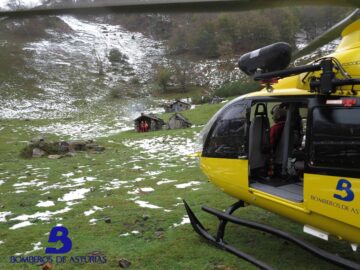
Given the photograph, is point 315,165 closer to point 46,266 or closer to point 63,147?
point 46,266

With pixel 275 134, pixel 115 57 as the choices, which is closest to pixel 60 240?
pixel 275 134

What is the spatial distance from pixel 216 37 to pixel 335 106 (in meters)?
78.9

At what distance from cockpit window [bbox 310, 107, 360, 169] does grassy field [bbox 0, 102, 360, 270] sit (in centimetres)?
175

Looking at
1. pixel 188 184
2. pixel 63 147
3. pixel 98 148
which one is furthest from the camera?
pixel 98 148

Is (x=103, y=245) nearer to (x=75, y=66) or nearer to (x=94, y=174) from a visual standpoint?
(x=94, y=174)

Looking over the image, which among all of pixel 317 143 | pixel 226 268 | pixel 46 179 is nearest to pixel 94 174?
pixel 46 179

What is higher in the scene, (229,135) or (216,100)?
(229,135)

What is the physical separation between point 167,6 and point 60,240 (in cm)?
521

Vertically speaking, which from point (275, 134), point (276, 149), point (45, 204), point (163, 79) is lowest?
point (45, 204)

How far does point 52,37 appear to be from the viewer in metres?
91.6

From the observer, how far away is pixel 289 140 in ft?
19.7

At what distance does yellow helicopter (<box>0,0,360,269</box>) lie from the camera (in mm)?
3744

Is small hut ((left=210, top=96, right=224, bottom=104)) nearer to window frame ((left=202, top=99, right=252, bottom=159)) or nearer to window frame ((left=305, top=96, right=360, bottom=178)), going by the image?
window frame ((left=202, top=99, right=252, bottom=159))

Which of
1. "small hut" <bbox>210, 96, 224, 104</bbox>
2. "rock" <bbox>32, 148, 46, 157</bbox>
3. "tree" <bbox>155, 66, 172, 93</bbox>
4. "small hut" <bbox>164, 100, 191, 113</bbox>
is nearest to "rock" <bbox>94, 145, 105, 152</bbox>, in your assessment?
"rock" <bbox>32, 148, 46, 157</bbox>
